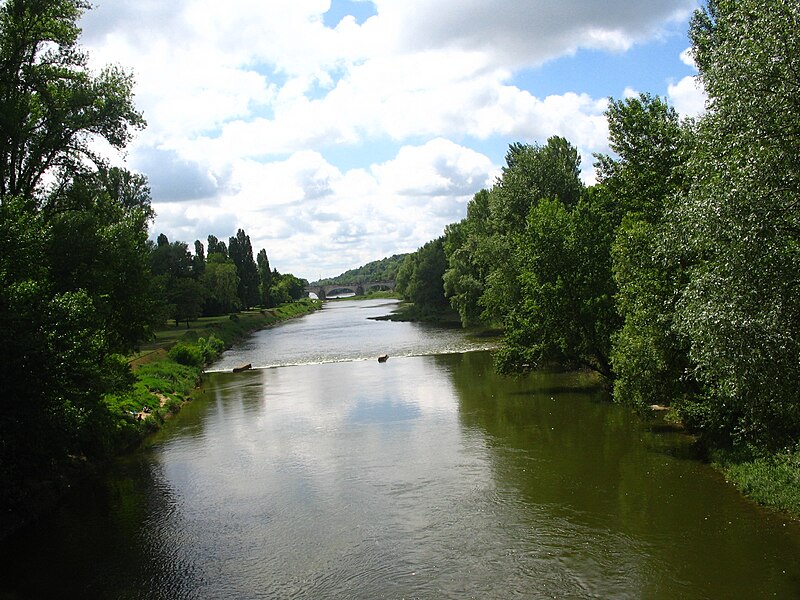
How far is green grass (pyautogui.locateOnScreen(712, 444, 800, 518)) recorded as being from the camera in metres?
15.5

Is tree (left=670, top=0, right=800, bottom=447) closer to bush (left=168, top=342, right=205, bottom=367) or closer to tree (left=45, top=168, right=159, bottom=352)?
tree (left=45, top=168, right=159, bottom=352)

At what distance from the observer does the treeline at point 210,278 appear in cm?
7731

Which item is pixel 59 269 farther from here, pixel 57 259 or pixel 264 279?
pixel 264 279

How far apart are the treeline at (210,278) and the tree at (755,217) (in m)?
24.3

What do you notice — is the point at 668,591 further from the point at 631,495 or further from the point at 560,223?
the point at 560,223

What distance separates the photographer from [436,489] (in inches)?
772

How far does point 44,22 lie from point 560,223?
24317mm

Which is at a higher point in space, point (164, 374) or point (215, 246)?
point (215, 246)

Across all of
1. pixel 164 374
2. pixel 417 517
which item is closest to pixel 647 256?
pixel 417 517

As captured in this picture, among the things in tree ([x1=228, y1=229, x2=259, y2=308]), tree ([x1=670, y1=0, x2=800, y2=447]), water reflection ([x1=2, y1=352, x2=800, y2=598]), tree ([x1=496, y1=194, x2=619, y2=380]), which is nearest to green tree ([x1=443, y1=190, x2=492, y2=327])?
tree ([x1=496, y1=194, x2=619, y2=380])

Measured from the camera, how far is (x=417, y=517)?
17453 mm

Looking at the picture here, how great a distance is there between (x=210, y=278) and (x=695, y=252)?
85.6 metres

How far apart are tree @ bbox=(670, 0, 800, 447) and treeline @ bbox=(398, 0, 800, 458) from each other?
26 millimetres

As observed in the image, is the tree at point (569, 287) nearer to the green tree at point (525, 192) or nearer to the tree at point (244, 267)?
the green tree at point (525, 192)
